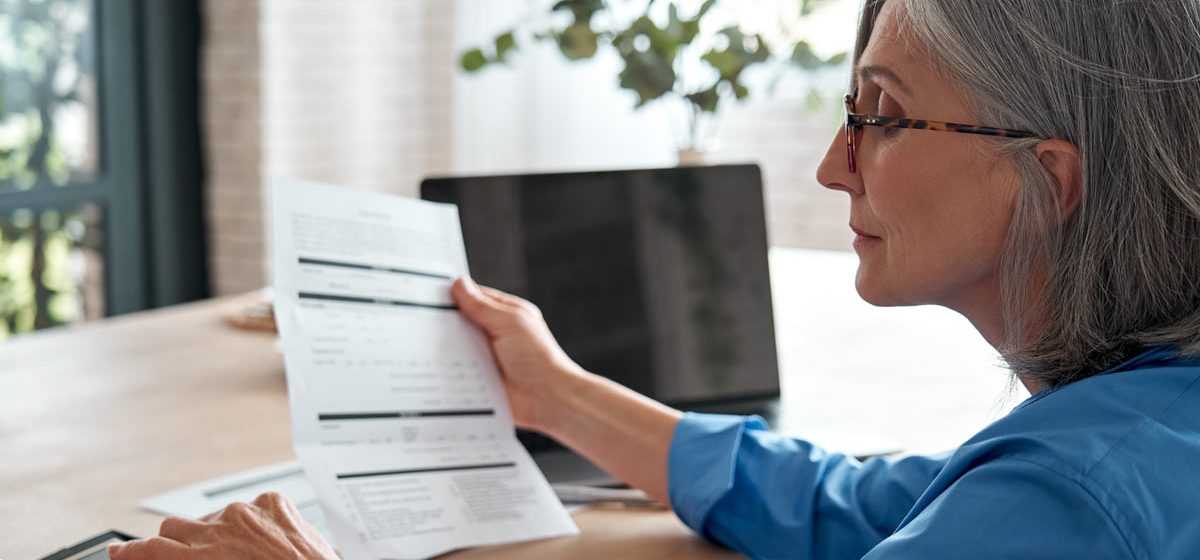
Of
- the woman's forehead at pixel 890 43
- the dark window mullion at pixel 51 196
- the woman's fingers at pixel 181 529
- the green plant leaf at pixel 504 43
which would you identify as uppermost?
the green plant leaf at pixel 504 43

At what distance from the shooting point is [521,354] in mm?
1260

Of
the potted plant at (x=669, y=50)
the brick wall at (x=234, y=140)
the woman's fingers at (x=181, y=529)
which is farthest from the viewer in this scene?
the brick wall at (x=234, y=140)

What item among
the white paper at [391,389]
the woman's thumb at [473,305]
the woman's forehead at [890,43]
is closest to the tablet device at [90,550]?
the white paper at [391,389]

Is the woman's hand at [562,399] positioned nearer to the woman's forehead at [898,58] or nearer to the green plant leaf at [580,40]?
the woman's forehead at [898,58]

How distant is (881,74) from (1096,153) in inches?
6.8

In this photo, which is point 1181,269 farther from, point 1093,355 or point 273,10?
point 273,10

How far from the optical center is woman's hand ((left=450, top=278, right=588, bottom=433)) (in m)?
1.25

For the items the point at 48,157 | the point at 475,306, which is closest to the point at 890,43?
the point at 475,306

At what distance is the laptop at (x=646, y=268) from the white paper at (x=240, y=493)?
0.32 meters

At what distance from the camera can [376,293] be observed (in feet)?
3.85

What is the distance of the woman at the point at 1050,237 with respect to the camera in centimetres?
74

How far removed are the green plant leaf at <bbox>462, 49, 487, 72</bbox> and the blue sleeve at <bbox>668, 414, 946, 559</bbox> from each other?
109cm

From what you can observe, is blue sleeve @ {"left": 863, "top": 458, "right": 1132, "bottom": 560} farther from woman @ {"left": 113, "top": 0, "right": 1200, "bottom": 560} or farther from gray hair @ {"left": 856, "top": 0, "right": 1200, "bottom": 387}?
gray hair @ {"left": 856, "top": 0, "right": 1200, "bottom": 387}

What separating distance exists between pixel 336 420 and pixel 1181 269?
668 mm
